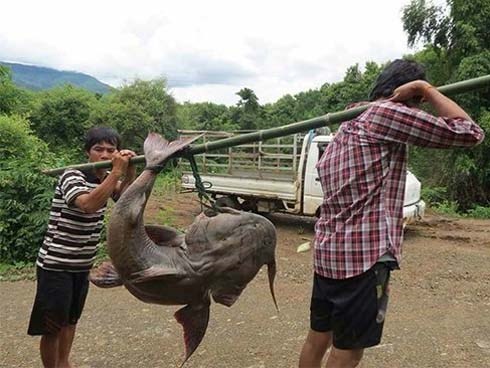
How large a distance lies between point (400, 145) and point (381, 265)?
55 centimetres

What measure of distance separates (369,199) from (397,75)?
1.86 feet

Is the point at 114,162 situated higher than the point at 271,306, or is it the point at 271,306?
the point at 114,162

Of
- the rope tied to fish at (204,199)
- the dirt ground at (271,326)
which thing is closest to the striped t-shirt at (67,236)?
the rope tied to fish at (204,199)

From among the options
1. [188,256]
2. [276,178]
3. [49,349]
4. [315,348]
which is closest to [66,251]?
[49,349]

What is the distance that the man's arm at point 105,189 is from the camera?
8.86 ft

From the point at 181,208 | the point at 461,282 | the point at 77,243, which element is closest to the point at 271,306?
the point at 461,282

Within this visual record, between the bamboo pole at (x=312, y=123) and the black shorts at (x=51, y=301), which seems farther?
the black shorts at (x=51, y=301)

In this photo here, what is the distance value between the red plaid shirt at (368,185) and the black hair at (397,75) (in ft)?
0.46

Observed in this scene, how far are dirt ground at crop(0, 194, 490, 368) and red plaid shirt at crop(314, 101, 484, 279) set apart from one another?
250 cm

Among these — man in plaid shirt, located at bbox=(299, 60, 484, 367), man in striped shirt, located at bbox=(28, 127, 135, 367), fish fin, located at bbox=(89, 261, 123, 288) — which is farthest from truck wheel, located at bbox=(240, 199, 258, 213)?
fish fin, located at bbox=(89, 261, 123, 288)

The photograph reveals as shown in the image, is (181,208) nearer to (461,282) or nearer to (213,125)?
(461,282)

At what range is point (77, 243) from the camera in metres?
3.35

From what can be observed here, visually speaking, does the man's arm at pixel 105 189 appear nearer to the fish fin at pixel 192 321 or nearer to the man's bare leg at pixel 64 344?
the fish fin at pixel 192 321

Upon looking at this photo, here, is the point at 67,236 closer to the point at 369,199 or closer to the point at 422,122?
the point at 369,199
